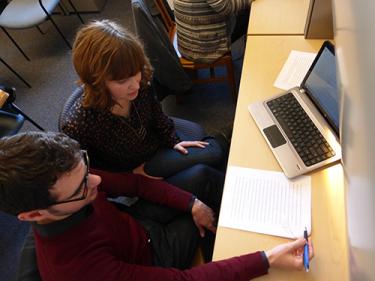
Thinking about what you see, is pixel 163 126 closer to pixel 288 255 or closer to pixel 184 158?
pixel 184 158

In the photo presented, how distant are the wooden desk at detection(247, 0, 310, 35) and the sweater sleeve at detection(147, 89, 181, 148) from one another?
0.52 m

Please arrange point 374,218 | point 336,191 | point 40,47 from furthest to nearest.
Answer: point 40,47 → point 336,191 → point 374,218

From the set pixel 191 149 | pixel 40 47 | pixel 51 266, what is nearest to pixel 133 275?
pixel 51 266

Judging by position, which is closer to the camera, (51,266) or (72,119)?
(51,266)

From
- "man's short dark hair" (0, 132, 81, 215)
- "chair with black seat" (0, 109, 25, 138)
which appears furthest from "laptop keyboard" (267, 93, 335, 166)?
"chair with black seat" (0, 109, 25, 138)

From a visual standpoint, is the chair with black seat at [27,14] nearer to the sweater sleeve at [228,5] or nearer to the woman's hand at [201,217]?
the sweater sleeve at [228,5]

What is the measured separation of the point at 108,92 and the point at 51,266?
0.56 m

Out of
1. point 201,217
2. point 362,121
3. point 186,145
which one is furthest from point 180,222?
point 362,121

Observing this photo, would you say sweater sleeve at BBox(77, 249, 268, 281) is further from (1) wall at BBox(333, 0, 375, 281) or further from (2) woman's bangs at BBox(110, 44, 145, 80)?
(2) woman's bangs at BBox(110, 44, 145, 80)

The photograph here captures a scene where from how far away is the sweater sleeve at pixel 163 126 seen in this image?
1.28 metres

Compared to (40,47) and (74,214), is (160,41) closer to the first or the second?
(74,214)

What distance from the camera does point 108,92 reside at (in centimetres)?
103

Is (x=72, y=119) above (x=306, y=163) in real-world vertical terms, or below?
above

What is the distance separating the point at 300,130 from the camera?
0.96 metres
